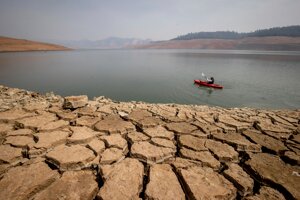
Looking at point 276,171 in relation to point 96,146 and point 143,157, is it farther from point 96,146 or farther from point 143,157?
point 96,146

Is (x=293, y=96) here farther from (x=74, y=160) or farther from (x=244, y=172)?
(x=74, y=160)

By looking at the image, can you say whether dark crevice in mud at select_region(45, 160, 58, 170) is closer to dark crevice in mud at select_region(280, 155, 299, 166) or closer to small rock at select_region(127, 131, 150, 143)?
small rock at select_region(127, 131, 150, 143)

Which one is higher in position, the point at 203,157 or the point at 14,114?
the point at 14,114

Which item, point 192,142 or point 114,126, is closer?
point 192,142

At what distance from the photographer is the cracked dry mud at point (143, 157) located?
64.6 inches

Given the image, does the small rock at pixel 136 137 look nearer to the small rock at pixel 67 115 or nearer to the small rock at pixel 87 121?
the small rock at pixel 87 121

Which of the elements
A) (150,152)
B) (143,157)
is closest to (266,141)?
(150,152)

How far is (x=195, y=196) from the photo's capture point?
61.9 inches

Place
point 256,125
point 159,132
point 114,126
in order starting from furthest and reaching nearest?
point 256,125 → point 114,126 → point 159,132

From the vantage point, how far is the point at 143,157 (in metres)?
2.10

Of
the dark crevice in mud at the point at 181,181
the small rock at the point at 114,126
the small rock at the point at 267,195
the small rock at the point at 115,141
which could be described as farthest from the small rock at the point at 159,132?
the small rock at the point at 267,195

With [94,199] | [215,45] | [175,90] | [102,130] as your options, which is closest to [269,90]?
[175,90]

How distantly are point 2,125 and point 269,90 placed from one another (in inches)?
564

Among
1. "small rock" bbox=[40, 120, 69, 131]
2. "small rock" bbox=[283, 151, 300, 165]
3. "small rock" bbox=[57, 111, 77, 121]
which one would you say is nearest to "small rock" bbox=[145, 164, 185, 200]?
"small rock" bbox=[283, 151, 300, 165]
